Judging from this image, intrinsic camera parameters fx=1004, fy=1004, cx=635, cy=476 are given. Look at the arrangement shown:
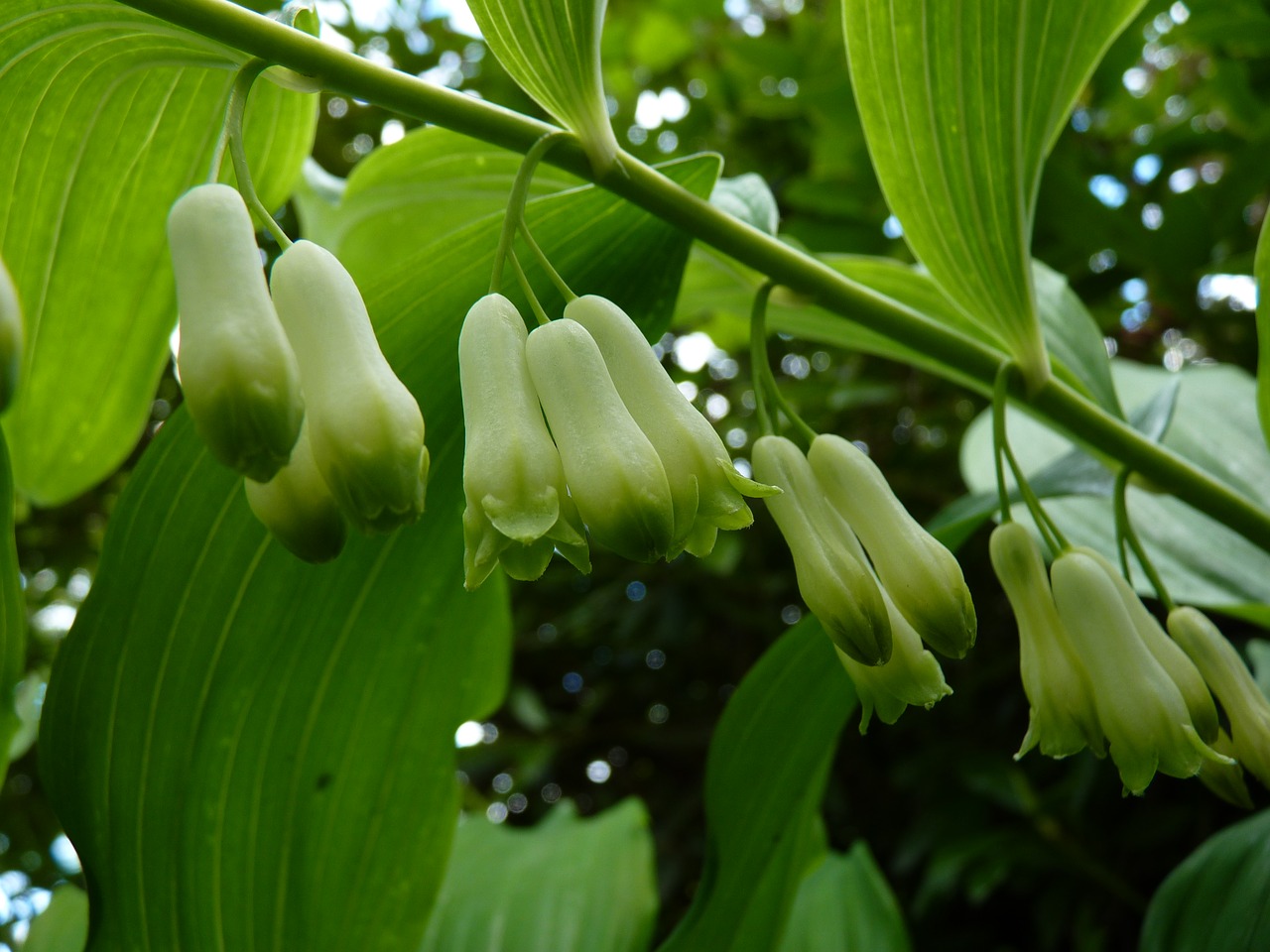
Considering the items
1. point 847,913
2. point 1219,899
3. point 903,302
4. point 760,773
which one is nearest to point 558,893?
point 847,913

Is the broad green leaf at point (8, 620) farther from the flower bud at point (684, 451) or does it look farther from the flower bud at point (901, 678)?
the flower bud at point (901, 678)

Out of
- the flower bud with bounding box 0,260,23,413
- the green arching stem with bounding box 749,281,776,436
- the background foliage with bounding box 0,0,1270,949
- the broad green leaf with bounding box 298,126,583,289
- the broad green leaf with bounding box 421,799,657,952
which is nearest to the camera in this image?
the flower bud with bounding box 0,260,23,413

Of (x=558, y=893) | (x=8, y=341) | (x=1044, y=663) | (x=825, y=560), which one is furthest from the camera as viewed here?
(x=558, y=893)

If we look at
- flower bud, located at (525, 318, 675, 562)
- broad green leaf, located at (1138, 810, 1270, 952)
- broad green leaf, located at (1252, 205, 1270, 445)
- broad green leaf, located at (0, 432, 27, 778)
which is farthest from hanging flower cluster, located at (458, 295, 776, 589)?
broad green leaf, located at (1138, 810, 1270, 952)

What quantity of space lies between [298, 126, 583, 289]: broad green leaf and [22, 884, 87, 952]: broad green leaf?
2.66 feet

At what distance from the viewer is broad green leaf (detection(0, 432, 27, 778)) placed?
682 mm

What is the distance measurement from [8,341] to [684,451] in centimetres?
30

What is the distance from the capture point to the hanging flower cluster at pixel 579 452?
0.47 meters

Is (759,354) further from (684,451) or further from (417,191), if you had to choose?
(417,191)

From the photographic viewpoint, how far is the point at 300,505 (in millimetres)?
485

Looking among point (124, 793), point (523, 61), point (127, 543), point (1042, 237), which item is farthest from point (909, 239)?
point (1042, 237)

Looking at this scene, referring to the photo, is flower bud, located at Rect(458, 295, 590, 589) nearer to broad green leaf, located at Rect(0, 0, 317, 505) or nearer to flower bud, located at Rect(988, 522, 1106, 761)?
broad green leaf, located at Rect(0, 0, 317, 505)

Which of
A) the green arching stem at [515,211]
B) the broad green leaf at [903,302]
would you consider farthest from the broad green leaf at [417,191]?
the green arching stem at [515,211]

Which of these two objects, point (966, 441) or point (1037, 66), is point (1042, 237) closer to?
point (966, 441)
